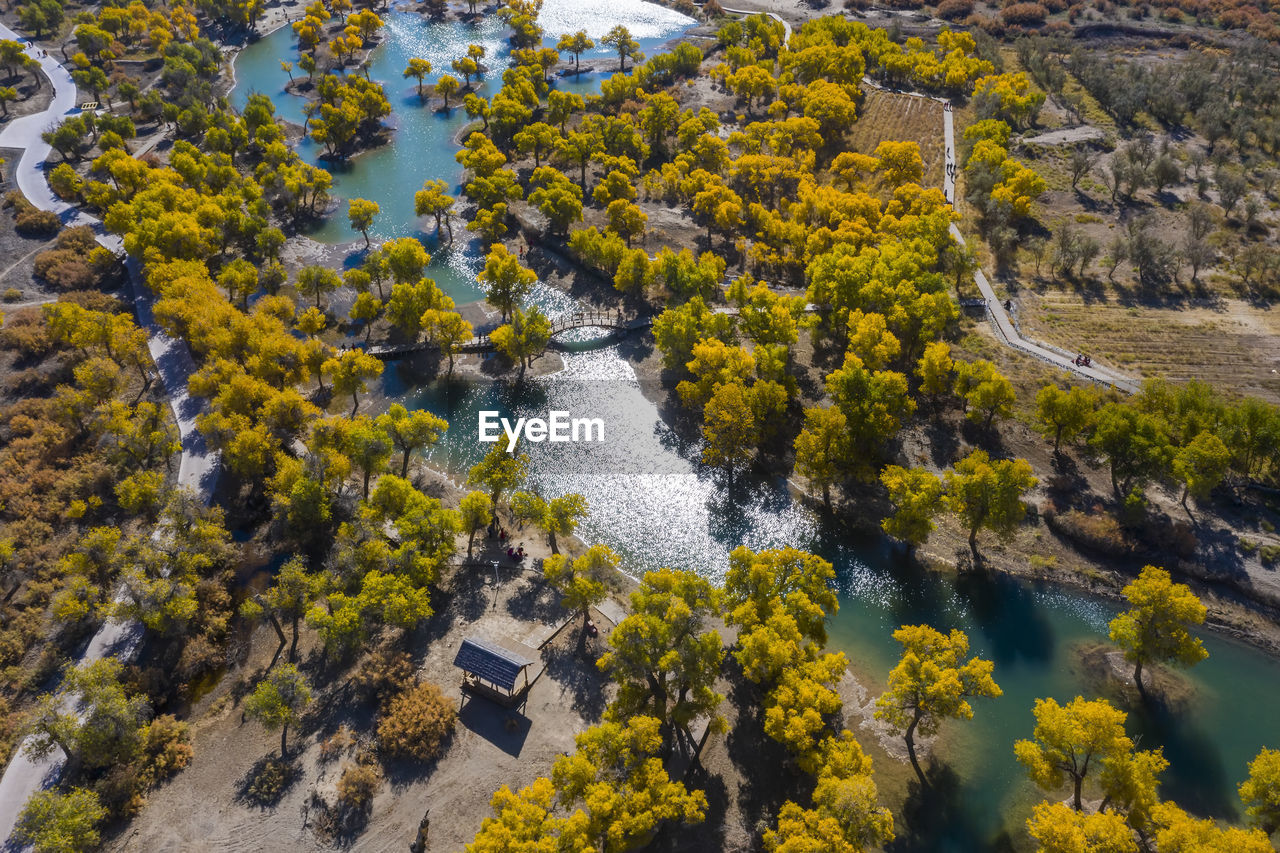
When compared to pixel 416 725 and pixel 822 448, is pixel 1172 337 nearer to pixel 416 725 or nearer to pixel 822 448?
pixel 822 448

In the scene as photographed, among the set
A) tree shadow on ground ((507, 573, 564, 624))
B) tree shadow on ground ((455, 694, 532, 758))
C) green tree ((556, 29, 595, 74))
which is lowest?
tree shadow on ground ((455, 694, 532, 758))

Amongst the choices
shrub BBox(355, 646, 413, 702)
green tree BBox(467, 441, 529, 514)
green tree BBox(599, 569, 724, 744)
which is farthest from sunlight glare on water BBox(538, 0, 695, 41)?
shrub BBox(355, 646, 413, 702)

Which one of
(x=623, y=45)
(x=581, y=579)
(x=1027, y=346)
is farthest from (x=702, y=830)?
(x=623, y=45)

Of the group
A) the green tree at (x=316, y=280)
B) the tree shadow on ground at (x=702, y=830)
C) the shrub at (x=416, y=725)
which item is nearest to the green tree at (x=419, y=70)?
the green tree at (x=316, y=280)

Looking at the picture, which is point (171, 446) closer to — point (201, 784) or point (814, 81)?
point (201, 784)

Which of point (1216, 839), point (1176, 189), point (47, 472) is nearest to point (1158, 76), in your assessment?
point (1176, 189)

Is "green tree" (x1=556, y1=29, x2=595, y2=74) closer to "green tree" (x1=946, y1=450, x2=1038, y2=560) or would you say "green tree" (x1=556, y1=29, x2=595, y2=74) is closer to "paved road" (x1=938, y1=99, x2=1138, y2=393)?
"paved road" (x1=938, y1=99, x2=1138, y2=393)
